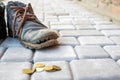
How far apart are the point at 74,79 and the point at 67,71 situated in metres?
0.07

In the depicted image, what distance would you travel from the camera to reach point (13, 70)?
882 mm

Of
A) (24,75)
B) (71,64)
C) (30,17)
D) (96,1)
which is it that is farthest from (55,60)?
(96,1)

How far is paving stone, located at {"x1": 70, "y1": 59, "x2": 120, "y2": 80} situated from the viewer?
814 mm

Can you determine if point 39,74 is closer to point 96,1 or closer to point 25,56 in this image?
point 25,56

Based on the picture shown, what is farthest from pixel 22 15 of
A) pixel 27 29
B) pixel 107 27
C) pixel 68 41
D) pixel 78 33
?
pixel 107 27

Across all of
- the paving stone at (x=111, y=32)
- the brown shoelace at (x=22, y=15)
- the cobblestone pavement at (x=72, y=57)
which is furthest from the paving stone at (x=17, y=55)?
the paving stone at (x=111, y=32)

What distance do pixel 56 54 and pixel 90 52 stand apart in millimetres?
159

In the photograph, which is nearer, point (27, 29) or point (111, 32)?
point (27, 29)

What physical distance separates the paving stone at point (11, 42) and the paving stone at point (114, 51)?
0.44 metres

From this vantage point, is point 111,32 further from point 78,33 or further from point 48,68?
point 48,68

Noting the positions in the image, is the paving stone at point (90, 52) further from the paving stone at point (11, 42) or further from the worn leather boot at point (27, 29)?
the paving stone at point (11, 42)

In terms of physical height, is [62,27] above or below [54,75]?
below

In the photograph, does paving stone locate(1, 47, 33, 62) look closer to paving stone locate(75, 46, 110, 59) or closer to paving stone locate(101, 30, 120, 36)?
paving stone locate(75, 46, 110, 59)

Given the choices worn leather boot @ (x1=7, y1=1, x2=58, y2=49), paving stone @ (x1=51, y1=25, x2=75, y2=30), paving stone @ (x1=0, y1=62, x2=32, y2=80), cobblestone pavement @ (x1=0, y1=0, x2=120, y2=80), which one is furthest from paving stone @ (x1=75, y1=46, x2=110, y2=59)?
paving stone @ (x1=51, y1=25, x2=75, y2=30)
